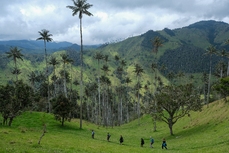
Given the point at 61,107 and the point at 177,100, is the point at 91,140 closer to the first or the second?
the point at 61,107

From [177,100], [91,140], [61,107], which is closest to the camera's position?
[91,140]

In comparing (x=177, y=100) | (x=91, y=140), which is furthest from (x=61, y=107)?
(x=177, y=100)

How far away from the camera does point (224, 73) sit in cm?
12900

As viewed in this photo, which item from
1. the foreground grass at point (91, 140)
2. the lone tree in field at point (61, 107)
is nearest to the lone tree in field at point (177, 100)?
the foreground grass at point (91, 140)

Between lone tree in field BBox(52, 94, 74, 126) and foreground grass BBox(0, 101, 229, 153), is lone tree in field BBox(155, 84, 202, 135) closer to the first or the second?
foreground grass BBox(0, 101, 229, 153)

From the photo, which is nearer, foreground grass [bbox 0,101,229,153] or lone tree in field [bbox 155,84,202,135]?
foreground grass [bbox 0,101,229,153]

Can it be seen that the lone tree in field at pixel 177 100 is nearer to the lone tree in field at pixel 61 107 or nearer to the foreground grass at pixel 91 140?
Answer: the foreground grass at pixel 91 140

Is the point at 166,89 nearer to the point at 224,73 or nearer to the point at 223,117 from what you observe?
the point at 223,117

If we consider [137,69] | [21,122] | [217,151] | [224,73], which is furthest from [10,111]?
[224,73]

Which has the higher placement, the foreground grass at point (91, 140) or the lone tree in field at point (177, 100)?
the lone tree in field at point (177, 100)

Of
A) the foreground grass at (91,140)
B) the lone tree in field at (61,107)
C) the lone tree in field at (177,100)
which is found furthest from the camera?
the lone tree in field at (61,107)

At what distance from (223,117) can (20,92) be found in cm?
5259

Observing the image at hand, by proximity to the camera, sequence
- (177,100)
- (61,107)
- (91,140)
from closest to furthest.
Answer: (91,140) < (177,100) < (61,107)

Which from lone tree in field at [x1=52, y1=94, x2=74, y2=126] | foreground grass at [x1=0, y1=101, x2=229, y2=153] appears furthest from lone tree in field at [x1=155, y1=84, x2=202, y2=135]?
lone tree in field at [x1=52, y1=94, x2=74, y2=126]
